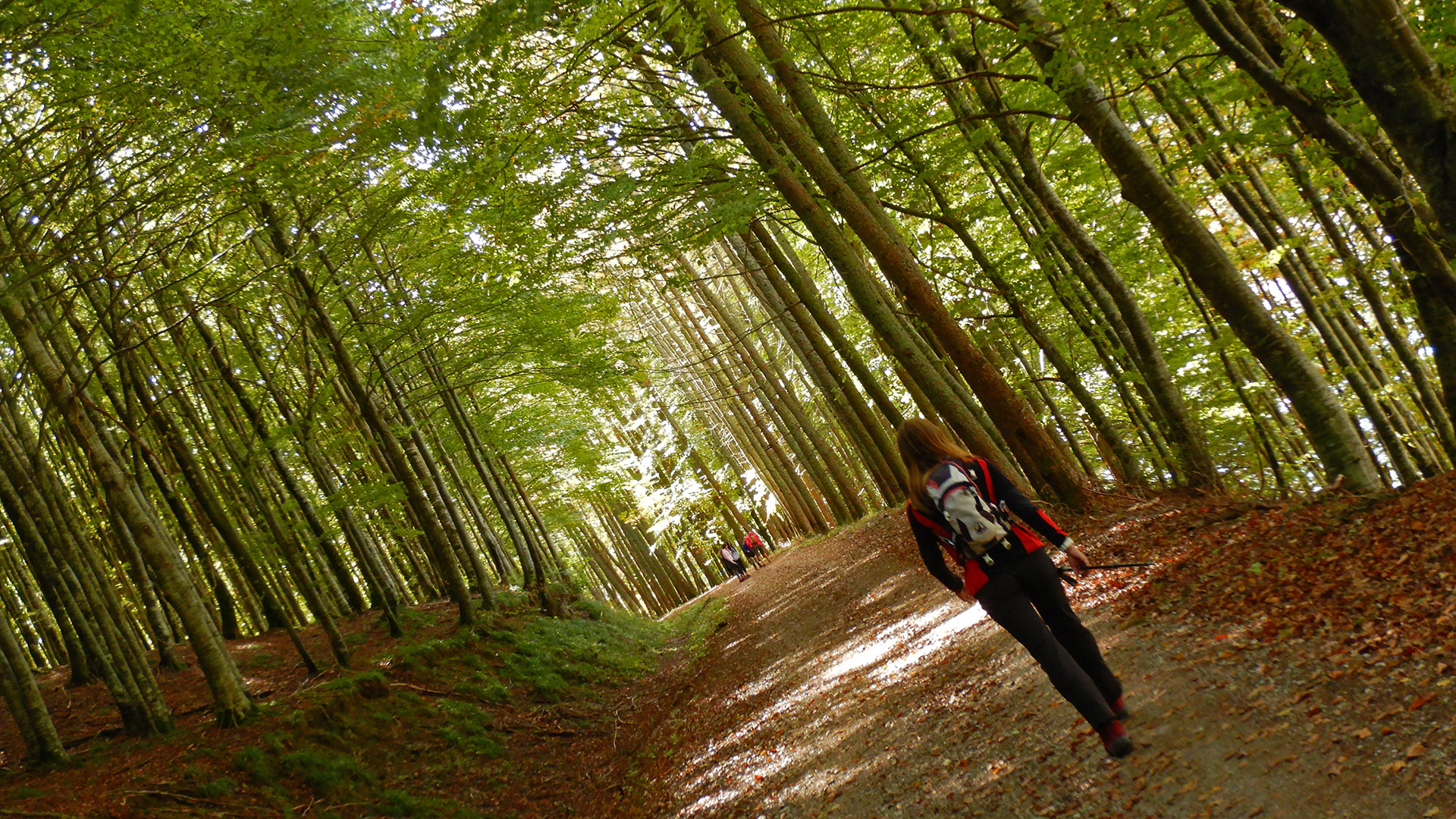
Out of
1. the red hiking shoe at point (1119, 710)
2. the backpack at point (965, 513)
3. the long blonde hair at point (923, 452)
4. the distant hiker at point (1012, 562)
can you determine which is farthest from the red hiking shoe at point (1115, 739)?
the long blonde hair at point (923, 452)

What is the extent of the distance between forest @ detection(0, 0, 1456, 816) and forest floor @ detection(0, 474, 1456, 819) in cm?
18

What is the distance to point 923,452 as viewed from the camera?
3.87 metres

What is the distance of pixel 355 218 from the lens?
446 inches

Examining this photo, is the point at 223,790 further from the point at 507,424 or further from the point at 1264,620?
the point at 507,424

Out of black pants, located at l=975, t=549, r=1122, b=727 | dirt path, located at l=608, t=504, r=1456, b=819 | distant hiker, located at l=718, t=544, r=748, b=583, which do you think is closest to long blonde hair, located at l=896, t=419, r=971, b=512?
black pants, located at l=975, t=549, r=1122, b=727

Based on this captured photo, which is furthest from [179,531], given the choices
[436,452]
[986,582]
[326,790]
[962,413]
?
[986,582]

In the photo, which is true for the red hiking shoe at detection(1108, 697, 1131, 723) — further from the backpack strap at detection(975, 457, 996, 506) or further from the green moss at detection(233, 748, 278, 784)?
the green moss at detection(233, 748, 278, 784)

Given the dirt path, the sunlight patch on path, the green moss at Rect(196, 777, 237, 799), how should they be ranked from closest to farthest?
the dirt path → the sunlight patch on path → the green moss at Rect(196, 777, 237, 799)

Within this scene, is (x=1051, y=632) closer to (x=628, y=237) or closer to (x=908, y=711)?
(x=908, y=711)

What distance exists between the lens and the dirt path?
2.92 metres

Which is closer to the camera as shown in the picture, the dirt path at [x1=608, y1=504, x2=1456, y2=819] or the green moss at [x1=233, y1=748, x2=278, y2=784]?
the dirt path at [x1=608, y1=504, x2=1456, y2=819]

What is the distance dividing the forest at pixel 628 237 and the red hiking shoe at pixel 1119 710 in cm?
110

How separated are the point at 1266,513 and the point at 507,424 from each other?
13.9 meters

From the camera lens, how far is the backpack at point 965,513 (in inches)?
144
